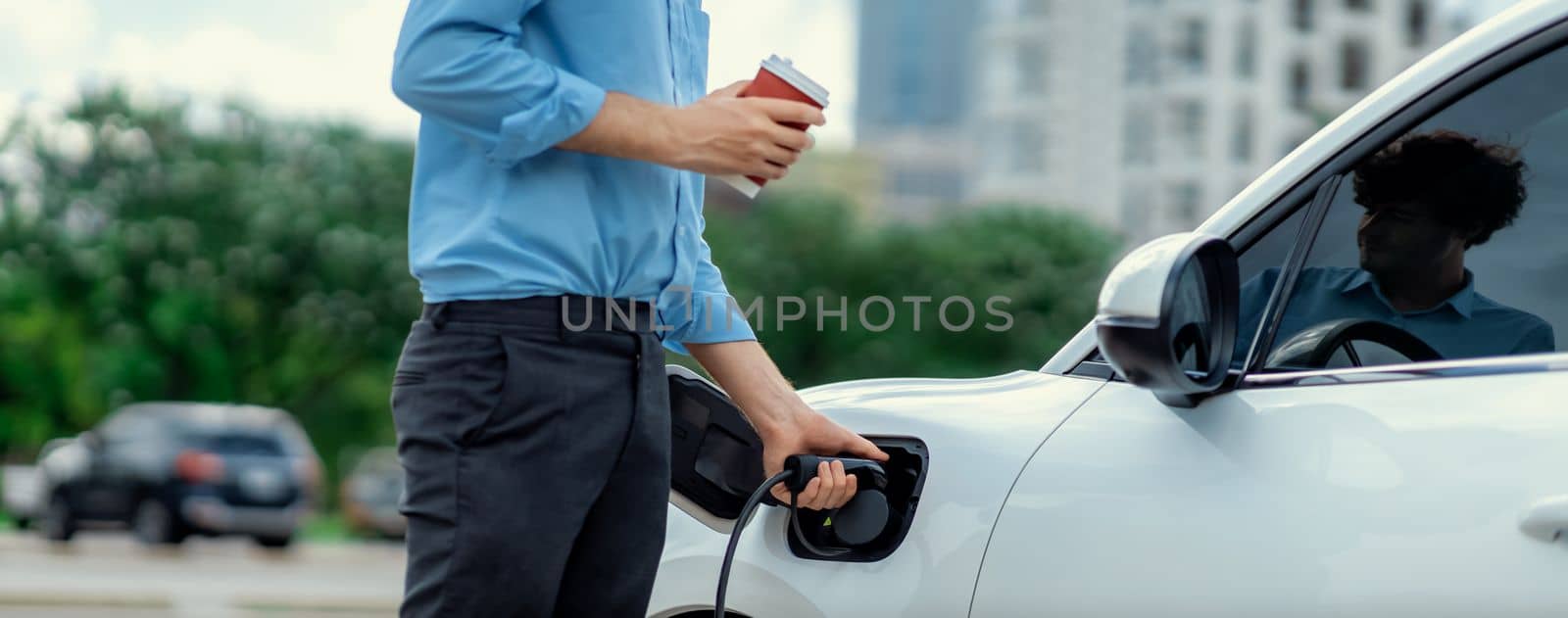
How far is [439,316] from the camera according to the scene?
5.49 feet

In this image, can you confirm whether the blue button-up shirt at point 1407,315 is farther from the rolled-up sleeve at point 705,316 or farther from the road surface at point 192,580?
the road surface at point 192,580

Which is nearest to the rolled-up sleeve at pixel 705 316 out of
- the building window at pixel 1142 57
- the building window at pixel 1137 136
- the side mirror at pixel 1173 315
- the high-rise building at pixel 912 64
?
the side mirror at pixel 1173 315

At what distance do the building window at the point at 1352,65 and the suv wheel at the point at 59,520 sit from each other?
47517 millimetres

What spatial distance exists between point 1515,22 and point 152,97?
33.6 metres

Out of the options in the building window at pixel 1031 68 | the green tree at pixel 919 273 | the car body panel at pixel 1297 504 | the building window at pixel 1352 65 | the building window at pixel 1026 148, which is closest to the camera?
the car body panel at pixel 1297 504

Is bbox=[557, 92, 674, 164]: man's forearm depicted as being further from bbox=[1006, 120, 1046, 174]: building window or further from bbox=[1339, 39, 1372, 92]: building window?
bbox=[1006, 120, 1046, 174]: building window

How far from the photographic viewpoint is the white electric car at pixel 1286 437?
1.60 meters

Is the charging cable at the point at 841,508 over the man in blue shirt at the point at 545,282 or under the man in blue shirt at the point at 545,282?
under

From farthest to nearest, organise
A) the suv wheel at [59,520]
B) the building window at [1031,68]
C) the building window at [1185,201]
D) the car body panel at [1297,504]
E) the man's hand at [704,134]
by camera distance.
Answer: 1. the building window at [1031,68]
2. the building window at [1185,201]
3. the suv wheel at [59,520]
4. the man's hand at [704,134]
5. the car body panel at [1297,504]

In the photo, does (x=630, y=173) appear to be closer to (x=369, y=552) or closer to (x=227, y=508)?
(x=227, y=508)

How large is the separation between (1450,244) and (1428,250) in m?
0.03

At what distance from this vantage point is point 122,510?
16219 mm

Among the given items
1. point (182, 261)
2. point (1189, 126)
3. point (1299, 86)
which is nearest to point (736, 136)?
point (182, 261)

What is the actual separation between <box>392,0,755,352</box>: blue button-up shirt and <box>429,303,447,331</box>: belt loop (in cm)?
1
